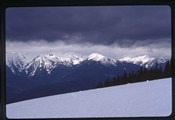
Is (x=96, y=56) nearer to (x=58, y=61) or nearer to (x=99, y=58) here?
(x=99, y=58)

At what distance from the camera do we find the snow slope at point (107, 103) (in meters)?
1.68

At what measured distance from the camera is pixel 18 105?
1.69 metres

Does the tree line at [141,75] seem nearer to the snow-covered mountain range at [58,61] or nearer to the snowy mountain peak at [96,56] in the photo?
the snow-covered mountain range at [58,61]

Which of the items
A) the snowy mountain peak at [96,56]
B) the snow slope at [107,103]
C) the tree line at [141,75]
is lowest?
the snow slope at [107,103]

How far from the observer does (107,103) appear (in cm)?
169

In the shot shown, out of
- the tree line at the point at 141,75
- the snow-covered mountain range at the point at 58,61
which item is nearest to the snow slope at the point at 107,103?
the tree line at the point at 141,75

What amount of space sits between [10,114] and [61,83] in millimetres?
396

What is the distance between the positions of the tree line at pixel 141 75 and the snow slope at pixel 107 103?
0.03 meters

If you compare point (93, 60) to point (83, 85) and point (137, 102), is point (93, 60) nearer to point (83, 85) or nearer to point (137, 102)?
point (83, 85)

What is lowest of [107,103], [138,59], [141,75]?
[107,103]

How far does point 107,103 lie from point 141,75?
0.95 ft

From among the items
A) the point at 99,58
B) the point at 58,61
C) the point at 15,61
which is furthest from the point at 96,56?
the point at 15,61

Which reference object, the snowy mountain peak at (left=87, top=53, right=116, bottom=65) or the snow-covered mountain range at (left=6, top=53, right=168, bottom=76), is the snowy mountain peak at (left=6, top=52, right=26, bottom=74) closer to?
the snow-covered mountain range at (left=6, top=53, right=168, bottom=76)

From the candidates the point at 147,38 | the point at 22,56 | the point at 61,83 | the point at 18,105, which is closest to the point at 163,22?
the point at 147,38
